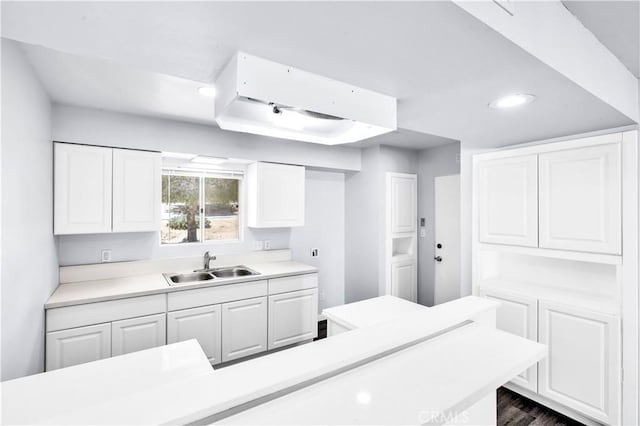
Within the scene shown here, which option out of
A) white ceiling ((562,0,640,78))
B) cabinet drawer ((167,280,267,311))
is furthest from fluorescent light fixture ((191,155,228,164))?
white ceiling ((562,0,640,78))

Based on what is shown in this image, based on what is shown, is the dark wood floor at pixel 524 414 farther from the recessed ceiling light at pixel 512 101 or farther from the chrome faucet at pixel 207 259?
the chrome faucet at pixel 207 259

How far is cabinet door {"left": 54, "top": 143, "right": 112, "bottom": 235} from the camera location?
90.0 inches

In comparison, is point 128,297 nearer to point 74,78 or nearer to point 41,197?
point 41,197

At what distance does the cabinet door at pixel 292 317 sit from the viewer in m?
3.03

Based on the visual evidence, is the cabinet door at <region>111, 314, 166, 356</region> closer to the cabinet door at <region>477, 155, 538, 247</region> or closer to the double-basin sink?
the double-basin sink

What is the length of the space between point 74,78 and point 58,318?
161cm

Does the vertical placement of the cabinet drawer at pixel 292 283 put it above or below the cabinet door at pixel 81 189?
below

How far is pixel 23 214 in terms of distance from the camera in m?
1.58

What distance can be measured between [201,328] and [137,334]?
0.48 meters

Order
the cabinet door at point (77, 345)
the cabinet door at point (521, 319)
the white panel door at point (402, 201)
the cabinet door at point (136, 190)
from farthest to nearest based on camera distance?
the white panel door at point (402, 201)
the cabinet door at point (136, 190)
the cabinet door at point (521, 319)
the cabinet door at point (77, 345)

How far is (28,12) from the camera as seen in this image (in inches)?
32.4

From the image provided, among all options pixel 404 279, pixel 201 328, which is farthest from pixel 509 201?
pixel 201 328

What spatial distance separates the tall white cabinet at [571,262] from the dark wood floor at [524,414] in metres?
0.05

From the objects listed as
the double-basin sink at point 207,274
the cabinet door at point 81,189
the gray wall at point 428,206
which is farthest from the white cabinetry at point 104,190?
the gray wall at point 428,206
